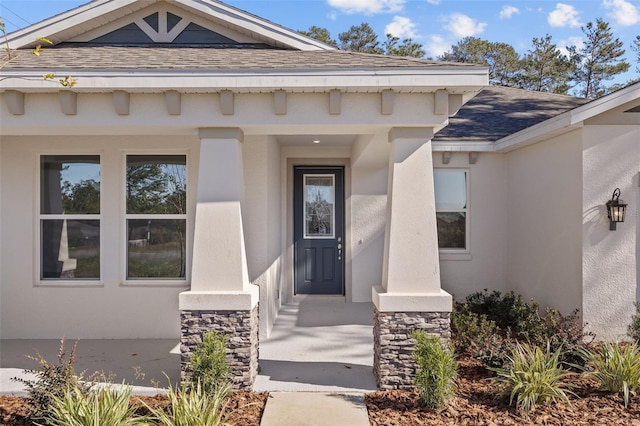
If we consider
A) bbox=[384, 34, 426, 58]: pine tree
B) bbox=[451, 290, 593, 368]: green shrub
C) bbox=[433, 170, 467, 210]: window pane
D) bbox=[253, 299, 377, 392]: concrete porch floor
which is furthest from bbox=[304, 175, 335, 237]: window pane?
bbox=[384, 34, 426, 58]: pine tree

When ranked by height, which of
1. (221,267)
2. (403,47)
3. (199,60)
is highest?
(403,47)

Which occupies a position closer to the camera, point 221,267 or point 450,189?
point 221,267

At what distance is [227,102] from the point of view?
442 cm

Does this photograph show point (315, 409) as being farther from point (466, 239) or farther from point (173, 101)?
point (466, 239)

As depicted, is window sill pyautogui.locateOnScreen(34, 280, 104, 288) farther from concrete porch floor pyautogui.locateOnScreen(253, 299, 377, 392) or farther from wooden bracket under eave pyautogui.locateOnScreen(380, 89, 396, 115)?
wooden bracket under eave pyautogui.locateOnScreen(380, 89, 396, 115)

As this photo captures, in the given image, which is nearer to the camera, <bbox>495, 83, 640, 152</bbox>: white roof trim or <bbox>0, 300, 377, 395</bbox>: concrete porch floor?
<bbox>0, 300, 377, 395</bbox>: concrete porch floor

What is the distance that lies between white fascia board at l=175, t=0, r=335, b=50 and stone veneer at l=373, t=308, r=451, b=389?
395 cm

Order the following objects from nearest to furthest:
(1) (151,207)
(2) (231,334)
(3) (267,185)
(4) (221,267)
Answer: (2) (231,334), (4) (221,267), (3) (267,185), (1) (151,207)

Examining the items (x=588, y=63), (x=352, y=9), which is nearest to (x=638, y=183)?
(x=352, y=9)

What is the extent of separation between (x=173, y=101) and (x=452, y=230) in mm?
5816

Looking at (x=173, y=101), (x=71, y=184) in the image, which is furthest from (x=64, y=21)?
(x=173, y=101)

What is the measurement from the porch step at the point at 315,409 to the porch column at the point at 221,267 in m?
0.48

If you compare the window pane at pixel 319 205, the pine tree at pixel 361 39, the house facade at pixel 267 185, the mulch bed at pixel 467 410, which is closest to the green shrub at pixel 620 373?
the mulch bed at pixel 467 410

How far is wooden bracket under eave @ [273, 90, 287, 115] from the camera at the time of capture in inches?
174
